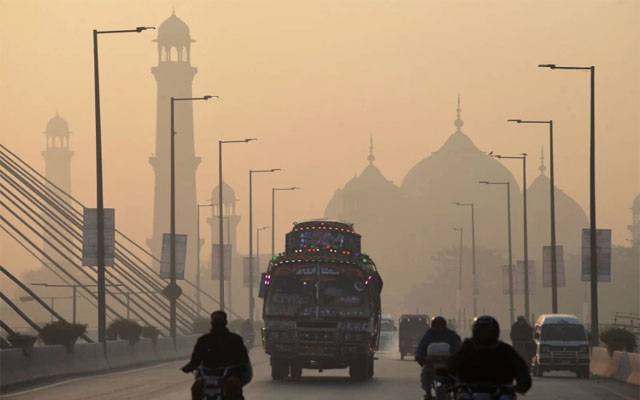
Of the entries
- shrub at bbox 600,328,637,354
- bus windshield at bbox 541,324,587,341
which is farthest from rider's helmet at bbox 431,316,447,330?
shrub at bbox 600,328,637,354

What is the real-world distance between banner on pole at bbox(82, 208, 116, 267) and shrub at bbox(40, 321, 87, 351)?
271 inches

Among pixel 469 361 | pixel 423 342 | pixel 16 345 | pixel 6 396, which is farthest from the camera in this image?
pixel 16 345

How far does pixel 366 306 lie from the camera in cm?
4247

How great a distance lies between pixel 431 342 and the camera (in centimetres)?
2584

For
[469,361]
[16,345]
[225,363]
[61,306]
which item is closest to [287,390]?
[16,345]

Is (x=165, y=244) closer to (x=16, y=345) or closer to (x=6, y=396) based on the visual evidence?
(x=16, y=345)

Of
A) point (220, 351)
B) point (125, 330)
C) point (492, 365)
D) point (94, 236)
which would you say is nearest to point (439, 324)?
point (220, 351)

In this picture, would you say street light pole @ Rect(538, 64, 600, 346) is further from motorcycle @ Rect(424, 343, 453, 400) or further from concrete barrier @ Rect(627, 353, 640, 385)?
motorcycle @ Rect(424, 343, 453, 400)

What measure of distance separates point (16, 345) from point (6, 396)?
613cm

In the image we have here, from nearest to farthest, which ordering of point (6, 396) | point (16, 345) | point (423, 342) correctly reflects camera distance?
point (423, 342) < point (6, 396) < point (16, 345)

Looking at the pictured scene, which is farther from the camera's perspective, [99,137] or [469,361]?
[99,137]

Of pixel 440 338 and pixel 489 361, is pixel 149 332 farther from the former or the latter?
pixel 489 361

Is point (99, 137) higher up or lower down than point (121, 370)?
higher up

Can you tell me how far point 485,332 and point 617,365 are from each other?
3244 centimetres
